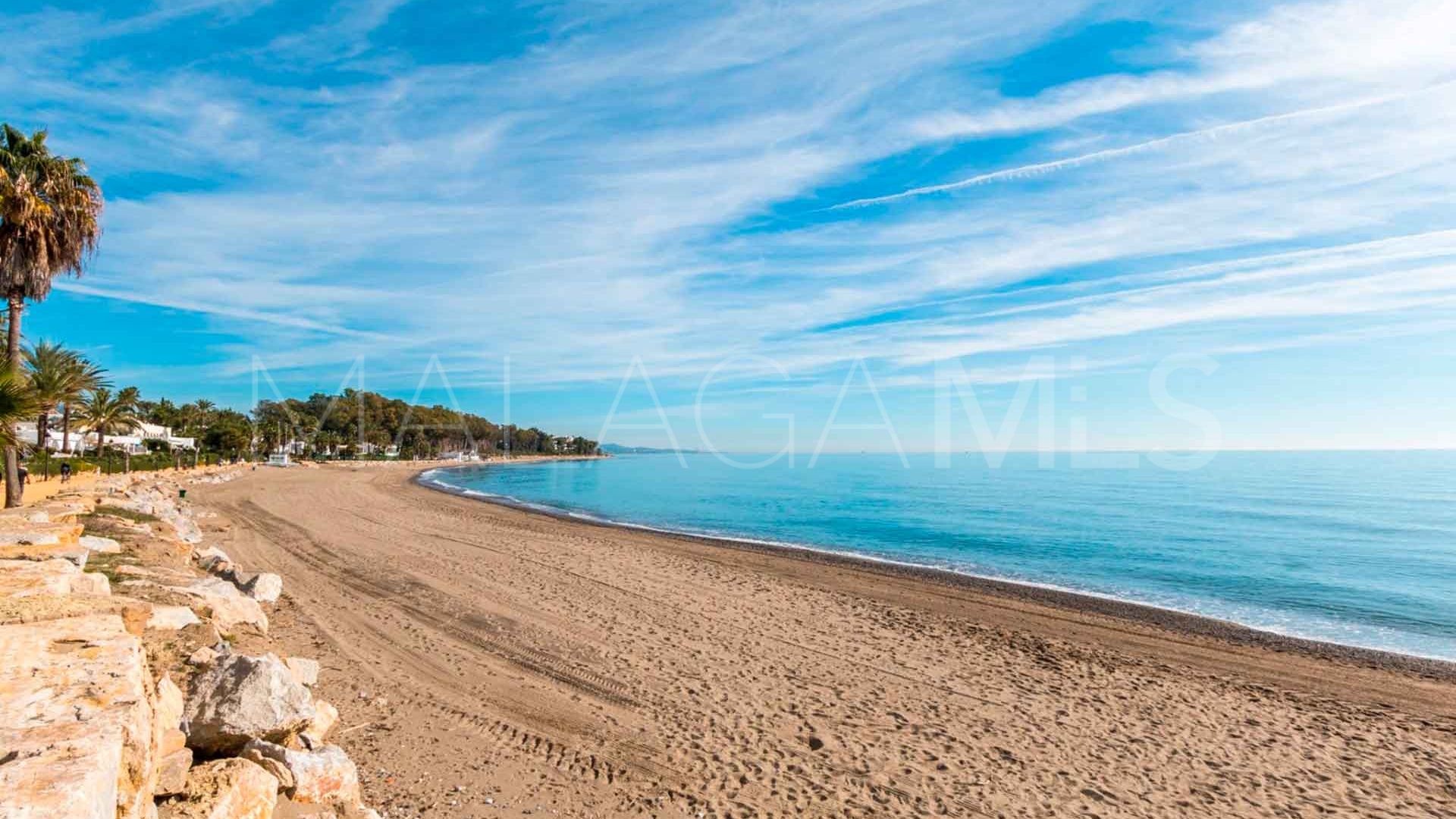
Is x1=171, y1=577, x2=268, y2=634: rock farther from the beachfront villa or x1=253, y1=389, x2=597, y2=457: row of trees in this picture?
x1=253, y1=389, x2=597, y2=457: row of trees

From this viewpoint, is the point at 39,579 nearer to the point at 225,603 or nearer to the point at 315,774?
the point at 315,774

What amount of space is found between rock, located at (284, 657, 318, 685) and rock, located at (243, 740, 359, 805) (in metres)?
2.73

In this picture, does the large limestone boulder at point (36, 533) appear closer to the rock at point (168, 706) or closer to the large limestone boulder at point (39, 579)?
the large limestone boulder at point (39, 579)

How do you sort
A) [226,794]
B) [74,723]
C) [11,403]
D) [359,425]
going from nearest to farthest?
[74,723] < [226,794] < [11,403] < [359,425]

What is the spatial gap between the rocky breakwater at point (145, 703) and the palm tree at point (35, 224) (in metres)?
12.4

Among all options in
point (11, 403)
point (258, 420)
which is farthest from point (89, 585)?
point (258, 420)

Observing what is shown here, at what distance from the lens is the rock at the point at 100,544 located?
10.3 metres

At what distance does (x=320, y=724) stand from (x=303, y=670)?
1.76 m

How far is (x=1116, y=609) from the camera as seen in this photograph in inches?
659

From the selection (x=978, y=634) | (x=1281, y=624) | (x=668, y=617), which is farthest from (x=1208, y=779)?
(x=1281, y=624)

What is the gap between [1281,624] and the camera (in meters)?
16.1

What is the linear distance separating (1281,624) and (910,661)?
1140 centimetres

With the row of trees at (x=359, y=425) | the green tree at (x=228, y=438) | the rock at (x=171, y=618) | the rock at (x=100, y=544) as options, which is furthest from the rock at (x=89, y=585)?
the row of trees at (x=359, y=425)

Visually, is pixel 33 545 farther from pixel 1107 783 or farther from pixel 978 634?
pixel 978 634
